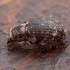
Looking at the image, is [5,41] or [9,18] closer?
[5,41]

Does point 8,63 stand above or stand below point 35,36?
below

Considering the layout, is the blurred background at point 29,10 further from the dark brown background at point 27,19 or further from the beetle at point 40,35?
the beetle at point 40,35

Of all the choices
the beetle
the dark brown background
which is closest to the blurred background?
the dark brown background

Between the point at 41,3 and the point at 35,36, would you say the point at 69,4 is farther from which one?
the point at 35,36

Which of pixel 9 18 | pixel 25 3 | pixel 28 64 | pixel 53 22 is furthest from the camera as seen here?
pixel 25 3

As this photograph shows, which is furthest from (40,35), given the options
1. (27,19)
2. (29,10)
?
(29,10)

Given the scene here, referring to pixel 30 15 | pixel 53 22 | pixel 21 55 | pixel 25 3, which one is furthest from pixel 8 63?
pixel 25 3

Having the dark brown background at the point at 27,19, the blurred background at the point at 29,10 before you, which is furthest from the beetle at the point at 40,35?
the blurred background at the point at 29,10

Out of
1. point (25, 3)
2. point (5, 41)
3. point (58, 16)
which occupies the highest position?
point (25, 3)

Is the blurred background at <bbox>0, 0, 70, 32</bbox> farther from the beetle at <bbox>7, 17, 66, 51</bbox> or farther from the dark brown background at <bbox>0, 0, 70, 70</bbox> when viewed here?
the beetle at <bbox>7, 17, 66, 51</bbox>
